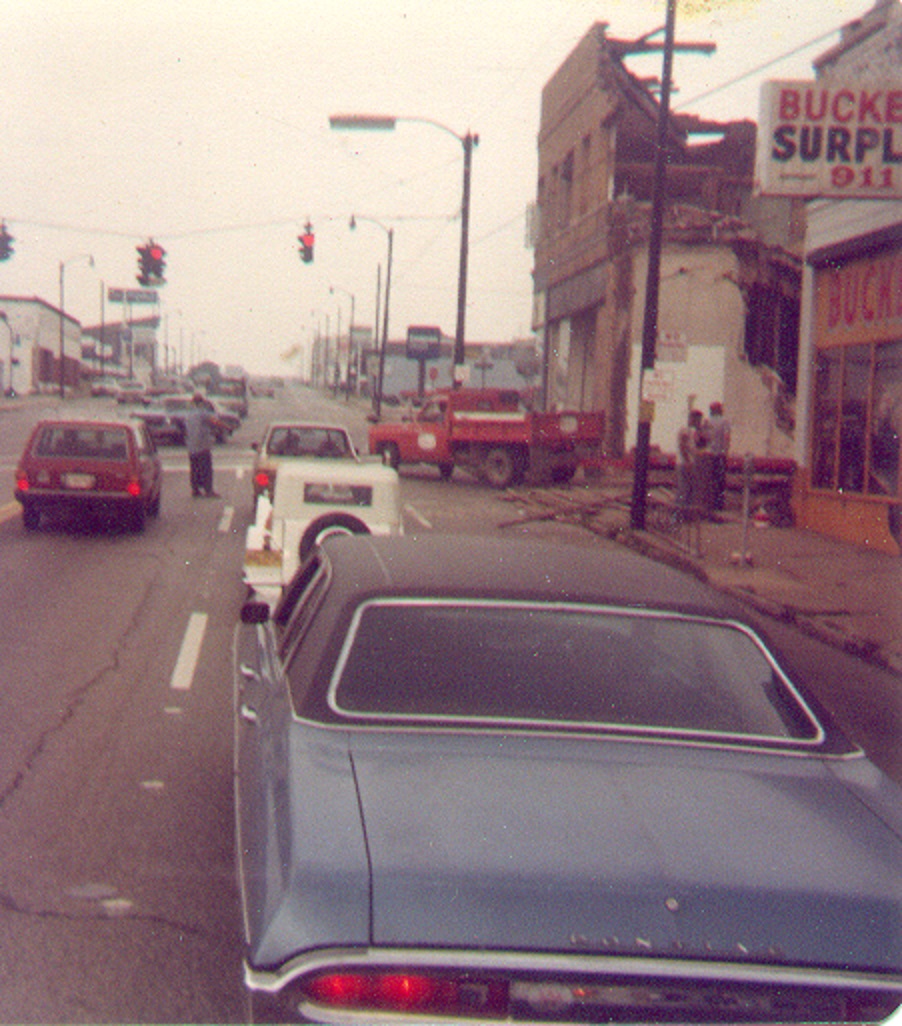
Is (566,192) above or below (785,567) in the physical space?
above

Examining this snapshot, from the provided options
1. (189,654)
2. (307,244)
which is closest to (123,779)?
(189,654)

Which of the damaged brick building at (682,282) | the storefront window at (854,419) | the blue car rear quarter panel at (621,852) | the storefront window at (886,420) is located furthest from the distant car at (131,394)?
the blue car rear quarter panel at (621,852)

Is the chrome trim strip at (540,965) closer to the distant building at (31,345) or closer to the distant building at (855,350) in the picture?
the distant building at (855,350)

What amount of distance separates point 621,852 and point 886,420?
52.1 feet

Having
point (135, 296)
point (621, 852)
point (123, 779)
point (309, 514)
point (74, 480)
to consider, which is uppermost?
point (135, 296)

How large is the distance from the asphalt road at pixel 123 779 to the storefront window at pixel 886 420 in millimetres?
6134

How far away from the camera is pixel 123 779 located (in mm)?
6539

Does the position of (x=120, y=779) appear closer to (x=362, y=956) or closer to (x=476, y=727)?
(x=476, y=727)

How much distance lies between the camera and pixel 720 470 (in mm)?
22812

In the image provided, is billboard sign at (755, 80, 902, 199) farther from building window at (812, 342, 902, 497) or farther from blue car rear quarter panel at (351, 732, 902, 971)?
blue car rear quarter panel at (351, 732, 902, 971)

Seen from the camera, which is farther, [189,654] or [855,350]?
[855,350]

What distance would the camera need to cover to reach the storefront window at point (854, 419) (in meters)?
18.6

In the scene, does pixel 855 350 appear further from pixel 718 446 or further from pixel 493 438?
pixel 493 438

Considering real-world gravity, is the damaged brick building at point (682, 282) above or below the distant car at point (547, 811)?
above
